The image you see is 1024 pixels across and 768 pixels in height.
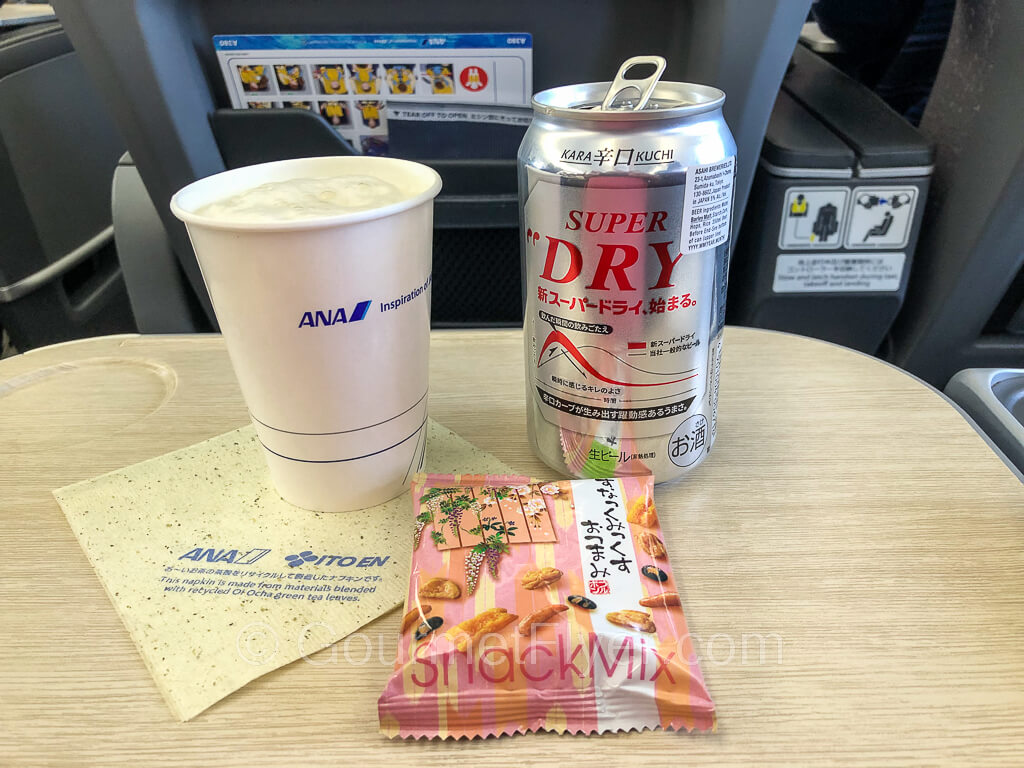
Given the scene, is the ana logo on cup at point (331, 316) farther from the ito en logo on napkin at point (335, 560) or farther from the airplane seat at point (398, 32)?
the airplane seat at point (398, 32)

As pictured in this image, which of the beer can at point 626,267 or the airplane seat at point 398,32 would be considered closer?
the beer can at point 626,267

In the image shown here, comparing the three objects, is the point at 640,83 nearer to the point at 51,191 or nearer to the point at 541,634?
the point at 541,634

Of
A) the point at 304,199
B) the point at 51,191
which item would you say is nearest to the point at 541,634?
the point at 304,199

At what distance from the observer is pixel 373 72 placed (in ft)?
2.22

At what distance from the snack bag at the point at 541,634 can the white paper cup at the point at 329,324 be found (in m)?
0.08

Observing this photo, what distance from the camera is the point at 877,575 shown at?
431 mm

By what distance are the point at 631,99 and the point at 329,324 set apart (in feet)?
Result: 0.75

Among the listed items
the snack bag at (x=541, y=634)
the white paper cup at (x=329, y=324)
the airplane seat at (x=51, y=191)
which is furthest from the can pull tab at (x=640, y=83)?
the airplane seat at (x=51, y=191)

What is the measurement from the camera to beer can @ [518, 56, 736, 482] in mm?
390

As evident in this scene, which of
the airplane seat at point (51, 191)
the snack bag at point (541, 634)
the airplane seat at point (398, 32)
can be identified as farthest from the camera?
the airplane seat at point (51, 191)

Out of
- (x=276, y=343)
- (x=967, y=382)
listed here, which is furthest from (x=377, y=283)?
(x=967, y=382)

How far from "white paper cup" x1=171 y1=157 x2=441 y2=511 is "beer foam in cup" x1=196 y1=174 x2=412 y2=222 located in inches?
0.6

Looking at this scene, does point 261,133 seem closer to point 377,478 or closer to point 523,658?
point 377,478

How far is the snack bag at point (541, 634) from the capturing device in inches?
13.8
